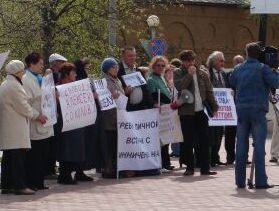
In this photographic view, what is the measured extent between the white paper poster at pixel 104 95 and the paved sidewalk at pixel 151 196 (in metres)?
1.22

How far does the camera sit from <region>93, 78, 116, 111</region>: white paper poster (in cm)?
1415

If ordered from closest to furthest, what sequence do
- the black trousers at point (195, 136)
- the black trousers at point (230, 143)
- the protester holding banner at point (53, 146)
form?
the protester holding banner at point (53, 146)
the black trousers at point (195, 136)
the black trousers at point (230, 143)

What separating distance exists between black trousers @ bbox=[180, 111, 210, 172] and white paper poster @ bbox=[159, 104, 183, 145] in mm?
545

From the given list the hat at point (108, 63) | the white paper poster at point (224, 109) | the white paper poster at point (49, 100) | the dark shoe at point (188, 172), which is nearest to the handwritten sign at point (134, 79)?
the hat at point (108, 63)

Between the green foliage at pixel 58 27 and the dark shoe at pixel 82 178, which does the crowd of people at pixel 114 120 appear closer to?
the dark shoe at pixel 82 178

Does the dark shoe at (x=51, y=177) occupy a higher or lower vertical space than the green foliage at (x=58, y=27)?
lower

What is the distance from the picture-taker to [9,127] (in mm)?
12141

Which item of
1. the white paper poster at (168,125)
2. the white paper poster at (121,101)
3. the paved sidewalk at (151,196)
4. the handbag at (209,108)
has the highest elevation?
the white paper poster at (121,101)

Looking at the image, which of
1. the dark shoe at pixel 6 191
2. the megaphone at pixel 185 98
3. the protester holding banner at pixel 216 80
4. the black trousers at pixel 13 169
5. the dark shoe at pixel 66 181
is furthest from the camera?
the protester holding banner at pixel 216 80

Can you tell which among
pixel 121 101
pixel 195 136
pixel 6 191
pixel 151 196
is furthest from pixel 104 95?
pixel 151 196

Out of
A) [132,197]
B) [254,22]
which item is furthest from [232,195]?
[254,22]

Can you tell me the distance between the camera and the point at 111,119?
1452 centimetres

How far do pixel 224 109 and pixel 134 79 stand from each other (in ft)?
8.81

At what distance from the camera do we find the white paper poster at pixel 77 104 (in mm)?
13492
